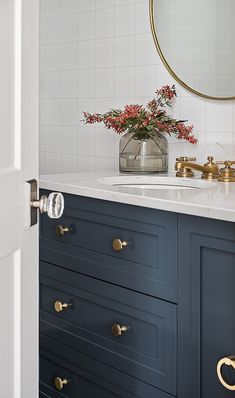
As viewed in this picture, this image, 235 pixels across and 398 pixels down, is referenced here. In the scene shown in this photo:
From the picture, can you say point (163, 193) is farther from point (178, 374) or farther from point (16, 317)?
point (16, 317)

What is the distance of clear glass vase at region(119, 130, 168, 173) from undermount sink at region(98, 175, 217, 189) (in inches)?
3.4

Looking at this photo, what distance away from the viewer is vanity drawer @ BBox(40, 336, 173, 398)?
6.14 ft

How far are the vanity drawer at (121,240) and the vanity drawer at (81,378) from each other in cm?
28

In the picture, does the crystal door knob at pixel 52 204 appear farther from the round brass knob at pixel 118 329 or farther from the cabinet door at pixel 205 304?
the round brass knob at pixel 118 329

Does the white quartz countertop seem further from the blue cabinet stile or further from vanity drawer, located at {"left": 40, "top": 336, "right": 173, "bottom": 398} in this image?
vanity drawer, located at {"left": 40, "top": 336, "right": 173, "bottom": 398}

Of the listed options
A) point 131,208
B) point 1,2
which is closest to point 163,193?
point 131,208

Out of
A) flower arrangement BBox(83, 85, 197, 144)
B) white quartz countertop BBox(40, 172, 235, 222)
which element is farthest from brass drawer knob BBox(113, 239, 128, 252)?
flower arrangement BBox(83, 85, 197, 144)

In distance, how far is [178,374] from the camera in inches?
66.9

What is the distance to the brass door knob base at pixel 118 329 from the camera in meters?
1.87

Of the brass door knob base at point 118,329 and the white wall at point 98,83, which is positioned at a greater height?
the white wall at point 98,83

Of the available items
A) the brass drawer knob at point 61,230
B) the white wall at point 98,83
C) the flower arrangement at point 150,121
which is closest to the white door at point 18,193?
the brass drawer knob at point 61,230

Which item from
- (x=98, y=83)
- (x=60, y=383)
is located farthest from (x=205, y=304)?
(x=98, y=83)

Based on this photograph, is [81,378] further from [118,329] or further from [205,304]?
[205,304]

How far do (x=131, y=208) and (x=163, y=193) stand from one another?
10 cm
